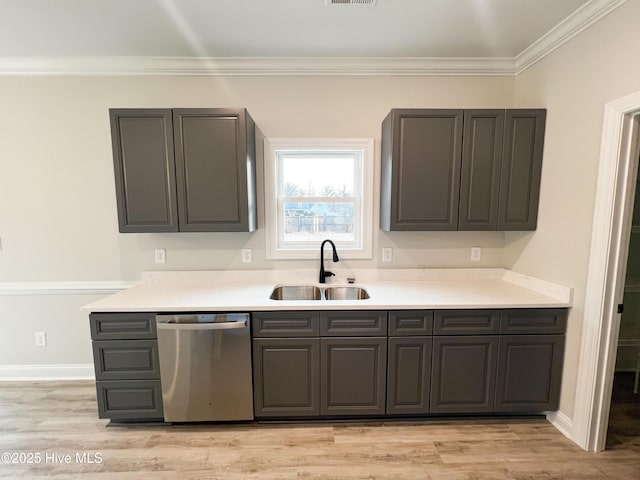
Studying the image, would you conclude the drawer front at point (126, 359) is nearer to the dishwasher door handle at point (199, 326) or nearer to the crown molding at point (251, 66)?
the dishwasher door handle at point (199, 326)

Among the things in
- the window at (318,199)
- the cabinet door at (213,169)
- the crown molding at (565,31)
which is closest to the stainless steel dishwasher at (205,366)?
the cabinet door at (213,169)

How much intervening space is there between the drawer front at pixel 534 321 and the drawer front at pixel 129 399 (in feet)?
8.13

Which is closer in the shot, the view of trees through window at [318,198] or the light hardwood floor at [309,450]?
the light hardwood floor at [309,450]

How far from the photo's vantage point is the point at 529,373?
1966 millimetres

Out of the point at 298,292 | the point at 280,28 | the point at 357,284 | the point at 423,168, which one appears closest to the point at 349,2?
the point at 280,28

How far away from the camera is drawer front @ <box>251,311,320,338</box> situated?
191 cm

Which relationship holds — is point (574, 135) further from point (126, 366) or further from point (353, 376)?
point (126, 366)

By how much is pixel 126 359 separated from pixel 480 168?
9.61ft

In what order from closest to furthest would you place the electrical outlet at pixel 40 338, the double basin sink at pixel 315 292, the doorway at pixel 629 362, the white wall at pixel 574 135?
1. the white wall at pixel 574 135
2. the doorway at pixel 629 362
3. the double basin sink at pixel 315 292
4. the electrical outlet at pixel 40 338

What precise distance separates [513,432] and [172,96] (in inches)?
146

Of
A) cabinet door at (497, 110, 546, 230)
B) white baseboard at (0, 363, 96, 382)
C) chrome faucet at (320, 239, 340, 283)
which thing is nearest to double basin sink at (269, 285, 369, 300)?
chrome faucet at (320, 239, 340, 283)

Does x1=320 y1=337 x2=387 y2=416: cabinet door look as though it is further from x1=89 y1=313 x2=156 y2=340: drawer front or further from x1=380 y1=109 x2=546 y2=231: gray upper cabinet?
x1=89 y1=313 x2=156 y2=340: drawer front

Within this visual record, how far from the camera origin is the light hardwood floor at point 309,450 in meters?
1.65

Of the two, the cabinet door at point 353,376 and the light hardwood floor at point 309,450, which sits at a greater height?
the cabinet door at point 353,376
